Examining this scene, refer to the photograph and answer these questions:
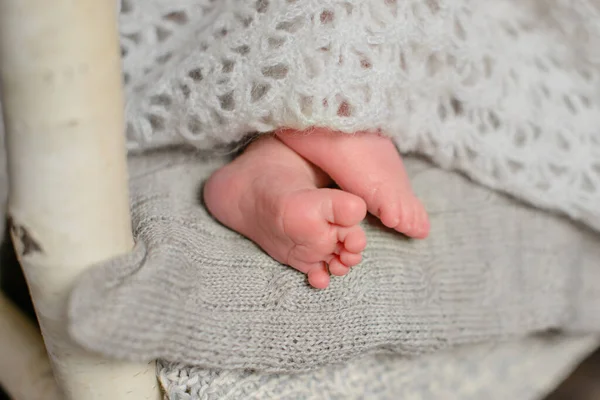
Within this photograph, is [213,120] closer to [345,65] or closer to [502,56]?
[345,65]

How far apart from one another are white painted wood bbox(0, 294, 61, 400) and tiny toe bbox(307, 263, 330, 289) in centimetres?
27

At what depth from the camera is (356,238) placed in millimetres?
476

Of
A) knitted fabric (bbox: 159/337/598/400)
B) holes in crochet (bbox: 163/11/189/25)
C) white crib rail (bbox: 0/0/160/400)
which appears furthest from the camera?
holes in crochet (bbox: 163/11/189/25)

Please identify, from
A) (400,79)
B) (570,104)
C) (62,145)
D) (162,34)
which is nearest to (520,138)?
(570,104)

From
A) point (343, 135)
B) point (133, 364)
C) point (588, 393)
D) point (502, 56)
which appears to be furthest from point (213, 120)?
point (588, 393)

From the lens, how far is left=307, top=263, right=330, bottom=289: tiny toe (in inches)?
19.6

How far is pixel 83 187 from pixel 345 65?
25cm

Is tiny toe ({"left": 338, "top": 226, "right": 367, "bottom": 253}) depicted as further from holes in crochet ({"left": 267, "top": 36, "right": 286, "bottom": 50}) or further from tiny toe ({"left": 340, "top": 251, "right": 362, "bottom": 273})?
holes in crochet ({"left": 267, "top": 36, "right": 286, "bottom": 50})

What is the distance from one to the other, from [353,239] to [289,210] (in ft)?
0.19

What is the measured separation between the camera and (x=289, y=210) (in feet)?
1.57

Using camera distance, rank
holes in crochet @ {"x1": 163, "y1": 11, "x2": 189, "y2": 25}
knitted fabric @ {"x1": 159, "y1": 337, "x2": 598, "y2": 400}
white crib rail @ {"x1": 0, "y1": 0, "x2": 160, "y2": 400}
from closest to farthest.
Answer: white crib rail @ {"x1": 0, "y1": 0, "x2": 160, "y2": 400} < knitted fabric @ {"x1": 159, "y1": 337, "x2": 598, "y2": 400} < holes in crochet @ {"x1": 163, "y1": 11, "x2": 189, "y2": 25}

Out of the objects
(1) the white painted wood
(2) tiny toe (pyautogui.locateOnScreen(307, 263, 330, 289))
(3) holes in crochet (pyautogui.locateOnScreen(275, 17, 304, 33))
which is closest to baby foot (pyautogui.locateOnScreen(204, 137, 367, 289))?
(2) tiny toe (pyautogui.locateOnScreen(307, 263, 330, 289))

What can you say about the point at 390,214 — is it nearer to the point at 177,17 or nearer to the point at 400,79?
the point at 400,79

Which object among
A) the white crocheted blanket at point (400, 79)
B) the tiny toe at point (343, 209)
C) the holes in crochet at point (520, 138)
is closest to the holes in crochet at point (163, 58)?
the white crocheted blanket at point (400, 79)
